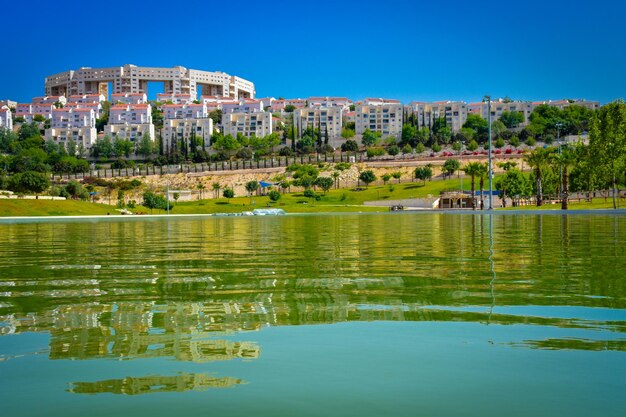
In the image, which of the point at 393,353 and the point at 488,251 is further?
the point at 488,251

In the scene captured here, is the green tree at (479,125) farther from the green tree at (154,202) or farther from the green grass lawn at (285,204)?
the green tree at (154,202)

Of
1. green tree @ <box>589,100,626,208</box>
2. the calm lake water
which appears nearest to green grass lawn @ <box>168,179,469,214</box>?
green tree @ <box>589,100,626,208</box>

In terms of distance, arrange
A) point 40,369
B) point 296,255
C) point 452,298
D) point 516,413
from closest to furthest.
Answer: point 516,413 → point 40,369 → point 452,298 → point 296,255

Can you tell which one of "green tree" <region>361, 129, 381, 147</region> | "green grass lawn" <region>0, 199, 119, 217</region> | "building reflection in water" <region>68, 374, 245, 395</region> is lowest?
"building reflection in water" <region>68, 374, 245, 395</region>

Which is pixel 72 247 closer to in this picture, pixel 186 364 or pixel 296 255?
pixel 296 255

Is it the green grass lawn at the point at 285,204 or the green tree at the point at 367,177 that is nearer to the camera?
the green grass lawn at the point at 285,204

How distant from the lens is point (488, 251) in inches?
594

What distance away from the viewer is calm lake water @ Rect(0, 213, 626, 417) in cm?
391

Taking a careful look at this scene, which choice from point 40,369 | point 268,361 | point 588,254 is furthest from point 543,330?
point 588,254

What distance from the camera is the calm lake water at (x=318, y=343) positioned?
154 inches

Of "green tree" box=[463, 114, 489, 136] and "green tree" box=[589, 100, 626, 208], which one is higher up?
"green tree" box=[463, 114, 489, 136]

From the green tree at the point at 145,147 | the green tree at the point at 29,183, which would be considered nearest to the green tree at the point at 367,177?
the green tree at the point at 29,183

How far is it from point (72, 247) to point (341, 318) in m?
14.7

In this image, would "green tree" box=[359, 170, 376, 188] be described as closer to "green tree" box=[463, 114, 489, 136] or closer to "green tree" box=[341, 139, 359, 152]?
"green tree" box=[341, 139, 359, 152]
